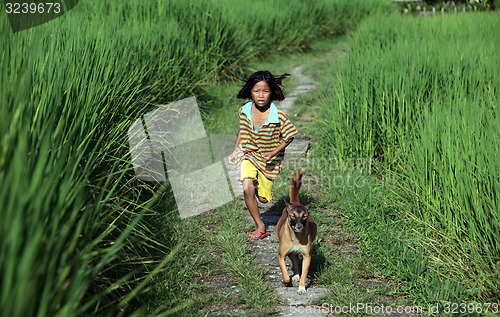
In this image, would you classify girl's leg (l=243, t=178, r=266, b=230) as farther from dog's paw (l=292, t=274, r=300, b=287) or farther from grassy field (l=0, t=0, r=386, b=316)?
dog's paw (l=292, t=274, r=300, b=287)

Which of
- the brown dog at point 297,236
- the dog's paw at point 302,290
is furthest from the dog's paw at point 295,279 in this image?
the dog's paw at point 302,290

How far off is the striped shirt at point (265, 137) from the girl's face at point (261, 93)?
0.35 ft

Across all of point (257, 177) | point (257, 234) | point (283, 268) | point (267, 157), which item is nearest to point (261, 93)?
point (267, 157)

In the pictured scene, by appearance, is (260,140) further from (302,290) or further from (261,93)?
(302,290)

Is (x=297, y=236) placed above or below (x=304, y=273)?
above

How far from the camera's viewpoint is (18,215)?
158 centimetres

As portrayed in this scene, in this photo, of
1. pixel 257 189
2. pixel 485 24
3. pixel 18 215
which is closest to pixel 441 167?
pixel 257 189

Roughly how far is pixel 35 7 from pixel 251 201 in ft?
10.6

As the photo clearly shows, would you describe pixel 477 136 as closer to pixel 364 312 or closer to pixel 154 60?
pixel 364 312

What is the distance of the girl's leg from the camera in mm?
4168

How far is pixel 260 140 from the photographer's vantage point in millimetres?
4215

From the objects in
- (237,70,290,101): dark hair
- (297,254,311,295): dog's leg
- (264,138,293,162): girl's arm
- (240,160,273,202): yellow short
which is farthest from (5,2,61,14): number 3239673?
(297,254,311,295): dog's leg

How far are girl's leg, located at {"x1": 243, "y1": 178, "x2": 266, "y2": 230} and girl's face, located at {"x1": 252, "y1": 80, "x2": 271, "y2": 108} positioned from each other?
519mm

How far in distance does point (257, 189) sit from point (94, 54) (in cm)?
140
